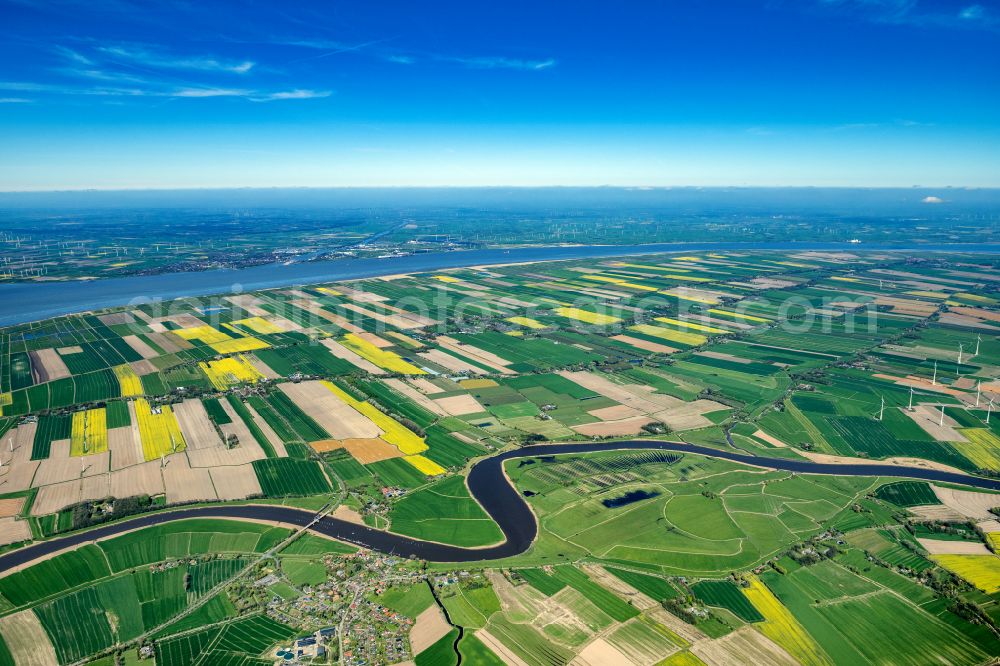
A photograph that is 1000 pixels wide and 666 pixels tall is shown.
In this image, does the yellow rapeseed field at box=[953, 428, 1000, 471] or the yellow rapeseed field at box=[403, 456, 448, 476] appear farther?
the yellow rapeseed field at box=[953, 428, 1000, 471]

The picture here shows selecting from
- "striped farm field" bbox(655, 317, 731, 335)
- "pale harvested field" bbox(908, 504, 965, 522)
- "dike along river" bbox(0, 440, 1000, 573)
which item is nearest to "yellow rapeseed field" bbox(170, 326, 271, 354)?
"dike along river" bbox(0, 440, 1000, 573)

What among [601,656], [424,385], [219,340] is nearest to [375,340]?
[424,385]

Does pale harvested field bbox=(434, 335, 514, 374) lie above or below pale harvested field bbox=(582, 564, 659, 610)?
above

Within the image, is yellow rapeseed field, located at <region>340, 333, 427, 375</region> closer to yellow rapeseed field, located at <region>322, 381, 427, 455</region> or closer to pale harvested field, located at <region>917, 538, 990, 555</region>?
yellow rapeseed field, located at <region>322, 381, 427, 455</region>

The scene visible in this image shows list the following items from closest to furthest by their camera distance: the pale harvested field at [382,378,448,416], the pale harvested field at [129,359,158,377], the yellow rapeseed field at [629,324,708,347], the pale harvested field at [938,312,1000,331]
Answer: the pale harvested field at [382,378,448,416]
the pale harvested field at [129,359,158,377]
the yellow rapeseed field at [629,324,708,347]
the pale harvested field at [938,312,1000,331]

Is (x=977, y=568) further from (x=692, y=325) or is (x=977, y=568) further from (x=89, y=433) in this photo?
(x=89, y=433)

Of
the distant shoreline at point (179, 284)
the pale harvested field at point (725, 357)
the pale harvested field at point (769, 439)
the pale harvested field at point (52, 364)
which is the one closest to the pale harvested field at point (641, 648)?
the pale harvested field at point (769, 439)

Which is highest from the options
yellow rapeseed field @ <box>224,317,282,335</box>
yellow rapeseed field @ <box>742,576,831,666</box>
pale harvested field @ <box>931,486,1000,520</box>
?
yellow rapeseed field @ <box>224,317,282,335</box>

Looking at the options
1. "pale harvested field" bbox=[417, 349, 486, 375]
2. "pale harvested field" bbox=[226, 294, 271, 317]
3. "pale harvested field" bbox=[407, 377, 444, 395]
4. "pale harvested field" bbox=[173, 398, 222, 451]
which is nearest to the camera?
"pale harvested field" bbox=[173, 398, 222, 451]
